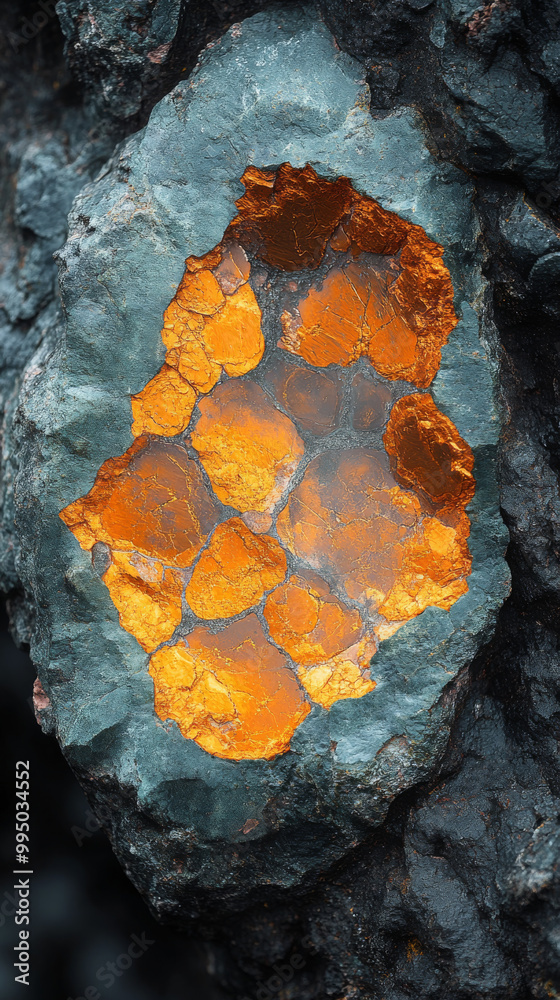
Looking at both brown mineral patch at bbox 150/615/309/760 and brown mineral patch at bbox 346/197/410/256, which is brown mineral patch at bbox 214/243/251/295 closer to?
brown mineral patch at bbox 346/197/410/256

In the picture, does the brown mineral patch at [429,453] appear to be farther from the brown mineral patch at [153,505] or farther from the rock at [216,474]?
the brown mineral patch at [153,505]

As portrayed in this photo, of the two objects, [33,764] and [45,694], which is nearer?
[45,694]

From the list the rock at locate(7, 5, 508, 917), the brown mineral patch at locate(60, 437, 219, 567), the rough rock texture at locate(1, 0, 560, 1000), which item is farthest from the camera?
the brown mineral patch at locate(60, 437, 219, 567)

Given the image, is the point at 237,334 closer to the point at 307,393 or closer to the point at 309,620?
the point at 307,393

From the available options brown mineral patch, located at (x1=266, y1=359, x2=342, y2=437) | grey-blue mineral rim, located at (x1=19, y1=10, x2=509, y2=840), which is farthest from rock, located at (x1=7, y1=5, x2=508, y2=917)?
brown mineral patch, located at (x1=266, y1=359, x2=342, y2=437)

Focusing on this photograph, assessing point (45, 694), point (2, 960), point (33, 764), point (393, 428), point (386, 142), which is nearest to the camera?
point (386, 142)

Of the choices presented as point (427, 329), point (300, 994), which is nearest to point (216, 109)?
point (427, 329)

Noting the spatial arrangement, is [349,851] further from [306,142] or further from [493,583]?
[306,142]

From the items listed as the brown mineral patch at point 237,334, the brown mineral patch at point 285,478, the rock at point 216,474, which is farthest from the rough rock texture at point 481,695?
the brown mineral patch at point 237,334
